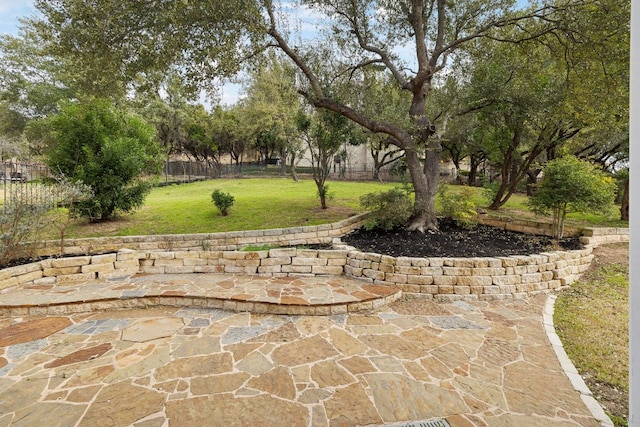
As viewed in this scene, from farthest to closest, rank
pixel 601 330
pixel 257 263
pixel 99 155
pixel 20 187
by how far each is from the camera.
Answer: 1. pixel 99 155
2. pixel 257 263
3. pixel 20 187
4. pixel 601 330

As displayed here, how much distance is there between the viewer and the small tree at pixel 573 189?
19.9 feet

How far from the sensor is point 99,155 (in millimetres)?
6988

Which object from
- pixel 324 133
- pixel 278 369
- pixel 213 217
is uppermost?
pixel 324 133

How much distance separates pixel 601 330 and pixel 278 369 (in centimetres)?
402

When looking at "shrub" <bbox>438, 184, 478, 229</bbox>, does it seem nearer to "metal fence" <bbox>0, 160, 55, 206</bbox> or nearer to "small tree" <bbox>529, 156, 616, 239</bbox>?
"small tree" <bbox>529, 156, 616, 239</bbox>

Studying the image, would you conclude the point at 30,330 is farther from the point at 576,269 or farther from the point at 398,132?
the point at 576,269

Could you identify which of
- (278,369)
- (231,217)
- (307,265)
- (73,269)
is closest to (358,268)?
(307,265)

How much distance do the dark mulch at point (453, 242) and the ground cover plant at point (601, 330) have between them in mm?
847

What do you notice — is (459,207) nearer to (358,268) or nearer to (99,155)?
(358,268)

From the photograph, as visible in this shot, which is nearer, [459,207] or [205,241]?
[205,241]

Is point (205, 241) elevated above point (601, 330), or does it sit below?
above

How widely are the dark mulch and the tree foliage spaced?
17.0ft

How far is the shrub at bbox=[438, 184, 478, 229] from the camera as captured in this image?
7.34 m

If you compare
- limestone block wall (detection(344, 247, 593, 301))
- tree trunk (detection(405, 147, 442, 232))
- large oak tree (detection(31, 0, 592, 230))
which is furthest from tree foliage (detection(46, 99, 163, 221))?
tree trunk (detection(405, 147, 442, 232))
